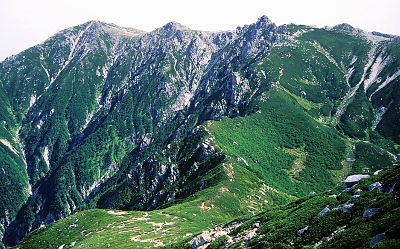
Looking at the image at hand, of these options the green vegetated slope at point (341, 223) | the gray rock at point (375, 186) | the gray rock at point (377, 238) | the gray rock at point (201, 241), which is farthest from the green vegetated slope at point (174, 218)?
the gray rock at point (377, 238)

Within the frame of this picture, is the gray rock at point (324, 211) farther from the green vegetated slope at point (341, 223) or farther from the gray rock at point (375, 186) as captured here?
the gray rock at point (375, 186)

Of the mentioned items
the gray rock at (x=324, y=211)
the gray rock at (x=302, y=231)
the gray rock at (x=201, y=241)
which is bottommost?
the gray rock at (x=201, y=241)

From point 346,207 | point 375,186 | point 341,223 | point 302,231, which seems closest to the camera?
point 341,223

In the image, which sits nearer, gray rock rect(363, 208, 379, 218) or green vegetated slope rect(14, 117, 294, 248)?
gray rock rect(363, 208, 379, 218)

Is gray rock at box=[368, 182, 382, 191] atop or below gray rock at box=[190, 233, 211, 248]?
atop

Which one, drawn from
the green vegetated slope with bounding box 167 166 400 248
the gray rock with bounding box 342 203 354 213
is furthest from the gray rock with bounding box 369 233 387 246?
the gray rock with bounding box 342 203 354 213

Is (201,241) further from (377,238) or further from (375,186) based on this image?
(377,238)

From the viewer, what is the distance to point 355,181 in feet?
157

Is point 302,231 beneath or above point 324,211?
beneath

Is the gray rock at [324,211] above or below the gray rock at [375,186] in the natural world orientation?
below

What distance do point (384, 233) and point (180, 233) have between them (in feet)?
277

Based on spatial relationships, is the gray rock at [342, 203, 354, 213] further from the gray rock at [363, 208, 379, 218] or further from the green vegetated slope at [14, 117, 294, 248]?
the green vegetated slope at [14, 117, 294, 248]

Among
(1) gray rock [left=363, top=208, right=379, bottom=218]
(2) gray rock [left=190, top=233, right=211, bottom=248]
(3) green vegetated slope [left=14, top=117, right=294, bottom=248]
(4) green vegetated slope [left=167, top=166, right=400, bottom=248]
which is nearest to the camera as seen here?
(4) green vegetated slope [left=167, top=166, right=400, bottom=248]

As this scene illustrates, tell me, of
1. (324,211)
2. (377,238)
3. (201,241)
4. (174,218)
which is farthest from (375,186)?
(174,218)
